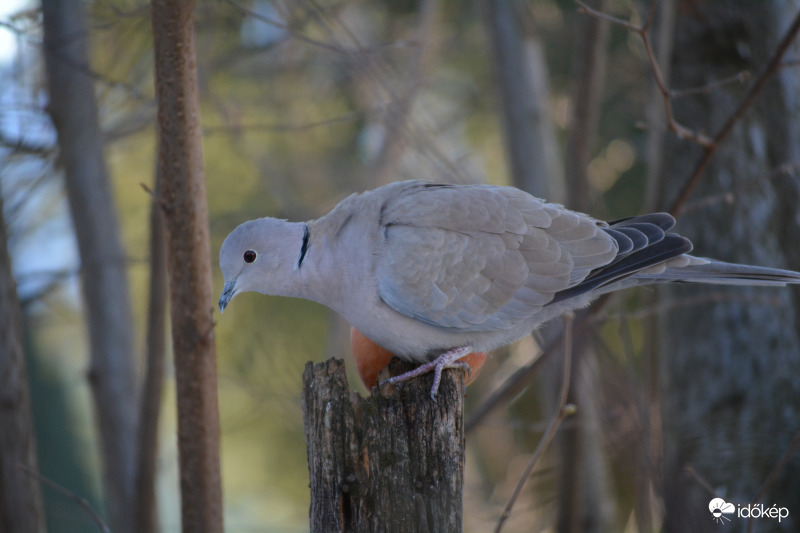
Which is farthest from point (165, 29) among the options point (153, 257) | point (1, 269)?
point (153, 257)

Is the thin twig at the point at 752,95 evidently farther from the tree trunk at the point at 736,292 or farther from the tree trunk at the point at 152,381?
the tree trunk at the point at 152,381

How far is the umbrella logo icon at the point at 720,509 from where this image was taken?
9.95 feet

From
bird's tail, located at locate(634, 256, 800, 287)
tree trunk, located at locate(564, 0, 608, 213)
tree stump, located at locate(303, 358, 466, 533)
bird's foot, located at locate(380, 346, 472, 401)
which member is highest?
tree trunk, located at locate(564, 0, 608, 213)

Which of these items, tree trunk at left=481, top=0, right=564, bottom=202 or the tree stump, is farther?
tree trunk at left=481, top=0, right=564, bottom=202

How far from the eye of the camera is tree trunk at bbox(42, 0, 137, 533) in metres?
3.81

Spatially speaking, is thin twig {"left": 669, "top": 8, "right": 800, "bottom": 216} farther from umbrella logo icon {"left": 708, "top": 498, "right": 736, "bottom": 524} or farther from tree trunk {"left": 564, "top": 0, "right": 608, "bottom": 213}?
umbrella logo icon {"left": 708, "top": 498, "right": 736, "bottom": 524}

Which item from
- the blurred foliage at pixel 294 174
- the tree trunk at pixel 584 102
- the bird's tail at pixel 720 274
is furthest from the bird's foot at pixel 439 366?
the blurred foliage at pixel 294 174

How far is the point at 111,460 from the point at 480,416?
2136 mm

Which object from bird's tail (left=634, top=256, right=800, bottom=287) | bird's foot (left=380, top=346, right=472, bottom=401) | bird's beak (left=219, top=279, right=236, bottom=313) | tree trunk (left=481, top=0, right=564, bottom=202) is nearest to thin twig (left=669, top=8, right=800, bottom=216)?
bird's tail (left=634, top=256, right=800, bottom=287)

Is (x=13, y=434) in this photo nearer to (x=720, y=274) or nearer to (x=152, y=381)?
(x=152, y=381)

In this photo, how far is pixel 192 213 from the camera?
249 cm

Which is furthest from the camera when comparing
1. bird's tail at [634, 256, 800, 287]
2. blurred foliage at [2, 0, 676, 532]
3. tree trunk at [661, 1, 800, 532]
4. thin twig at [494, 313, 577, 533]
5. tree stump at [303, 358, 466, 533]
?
blurred foliage at [2, 0, 676, 532]

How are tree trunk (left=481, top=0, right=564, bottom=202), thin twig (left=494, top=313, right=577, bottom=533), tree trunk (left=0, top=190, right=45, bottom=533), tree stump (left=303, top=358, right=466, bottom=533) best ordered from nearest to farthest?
tree stump (left=303, top=358, right=466, bottom=533) < thin twig (left=494, top=313, right=577, bottom=533) < tree trunk (left=0, top=190, right=45, bottom=533) < tree trunk (left=481, top=0, right=564, bottom=202)

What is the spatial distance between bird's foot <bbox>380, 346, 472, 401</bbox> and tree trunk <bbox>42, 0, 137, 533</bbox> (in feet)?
6.84
